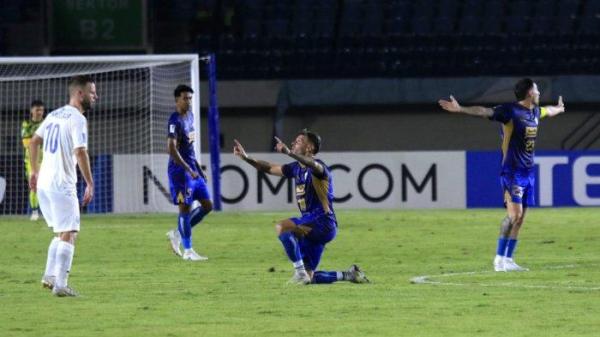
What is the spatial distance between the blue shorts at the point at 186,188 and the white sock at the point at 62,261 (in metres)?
5.38

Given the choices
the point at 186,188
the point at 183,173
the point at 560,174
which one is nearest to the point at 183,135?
the point at 183,173

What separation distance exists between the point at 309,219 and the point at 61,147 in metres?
2.36

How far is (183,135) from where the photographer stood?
57.3 feet

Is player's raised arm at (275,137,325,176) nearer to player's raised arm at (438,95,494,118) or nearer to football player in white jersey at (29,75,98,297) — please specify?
player's raised arm at (438,95,494,118)

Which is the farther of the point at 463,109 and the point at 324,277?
the point at 463,109

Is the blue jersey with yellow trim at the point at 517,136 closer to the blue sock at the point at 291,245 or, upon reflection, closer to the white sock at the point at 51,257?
the blue sock at the point at 291,245

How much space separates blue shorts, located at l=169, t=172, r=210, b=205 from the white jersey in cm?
536

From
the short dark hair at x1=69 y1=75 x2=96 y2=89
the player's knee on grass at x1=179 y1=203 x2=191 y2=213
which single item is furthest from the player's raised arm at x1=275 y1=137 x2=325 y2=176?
the player's knee on grass at x1=179 y1=203 x2=191 y2=213

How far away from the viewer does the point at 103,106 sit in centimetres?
2866

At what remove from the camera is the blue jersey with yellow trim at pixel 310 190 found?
522 inches

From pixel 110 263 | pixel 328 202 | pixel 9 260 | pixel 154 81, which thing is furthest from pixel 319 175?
pixel 154 81

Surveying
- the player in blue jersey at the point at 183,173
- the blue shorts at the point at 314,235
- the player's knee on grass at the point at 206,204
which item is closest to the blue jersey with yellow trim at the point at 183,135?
the player in blue jersey at the point at 183,173

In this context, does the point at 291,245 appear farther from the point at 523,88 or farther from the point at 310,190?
the point at 523,88

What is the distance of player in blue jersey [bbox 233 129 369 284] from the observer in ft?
42.8
